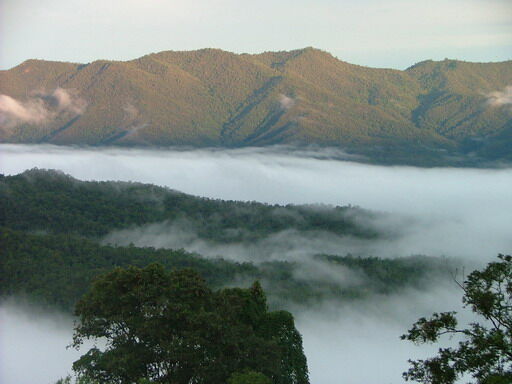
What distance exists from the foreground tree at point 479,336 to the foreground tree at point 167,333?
7.41m

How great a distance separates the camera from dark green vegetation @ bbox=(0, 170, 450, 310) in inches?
2704

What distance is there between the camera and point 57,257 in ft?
238

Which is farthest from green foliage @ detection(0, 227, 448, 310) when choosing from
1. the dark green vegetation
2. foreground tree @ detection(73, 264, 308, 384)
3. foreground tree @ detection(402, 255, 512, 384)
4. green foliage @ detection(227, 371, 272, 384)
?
foreground tree @ detection(402, 255, 512, 384)

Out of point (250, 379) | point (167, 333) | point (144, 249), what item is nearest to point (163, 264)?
point (144, 249)

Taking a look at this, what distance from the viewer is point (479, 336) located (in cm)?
1867

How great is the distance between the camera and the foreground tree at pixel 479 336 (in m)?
18.4

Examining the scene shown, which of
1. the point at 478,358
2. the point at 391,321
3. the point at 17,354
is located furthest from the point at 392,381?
the point at 478,358

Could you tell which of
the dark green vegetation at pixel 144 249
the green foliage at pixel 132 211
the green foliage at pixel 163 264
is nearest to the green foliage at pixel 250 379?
the green foliage at pixel 163 264

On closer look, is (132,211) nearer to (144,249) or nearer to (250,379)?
(144,249)

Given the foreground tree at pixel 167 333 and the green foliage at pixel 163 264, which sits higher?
the foreground tree at pixel 167 333

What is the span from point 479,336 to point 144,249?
221 ft

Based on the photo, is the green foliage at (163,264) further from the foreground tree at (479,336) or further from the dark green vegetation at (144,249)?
the foreground tree at (479,336)

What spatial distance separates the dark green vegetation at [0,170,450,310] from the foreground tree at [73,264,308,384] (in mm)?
34880

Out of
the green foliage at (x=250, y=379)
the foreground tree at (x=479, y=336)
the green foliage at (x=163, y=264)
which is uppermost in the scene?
the foreground tree at (x=479, y=336)
